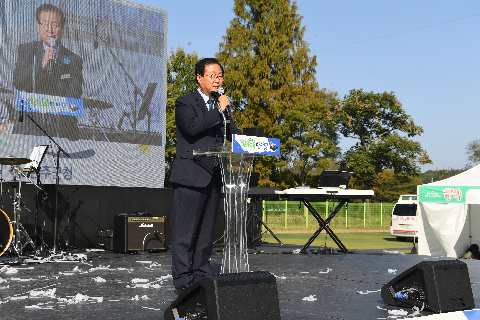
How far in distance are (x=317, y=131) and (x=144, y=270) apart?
23632 mm

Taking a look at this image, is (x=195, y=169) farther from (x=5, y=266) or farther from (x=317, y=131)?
(x=317, y=131)

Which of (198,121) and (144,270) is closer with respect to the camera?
(198,121)

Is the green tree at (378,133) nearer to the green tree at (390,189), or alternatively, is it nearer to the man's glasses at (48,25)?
the green tree at (390,189)

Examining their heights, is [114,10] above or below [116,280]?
above

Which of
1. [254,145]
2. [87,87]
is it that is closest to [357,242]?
[87,87]

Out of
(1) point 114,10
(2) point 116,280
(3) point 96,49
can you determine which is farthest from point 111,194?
(1) point 114,10

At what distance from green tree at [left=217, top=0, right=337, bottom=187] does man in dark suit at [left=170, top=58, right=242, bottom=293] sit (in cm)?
2261

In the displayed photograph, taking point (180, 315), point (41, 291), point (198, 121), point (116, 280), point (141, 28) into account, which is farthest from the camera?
point (141, 28)

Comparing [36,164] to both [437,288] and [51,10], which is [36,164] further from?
[51,10]

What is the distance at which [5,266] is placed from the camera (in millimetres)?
5551

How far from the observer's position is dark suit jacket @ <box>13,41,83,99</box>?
13875 mm

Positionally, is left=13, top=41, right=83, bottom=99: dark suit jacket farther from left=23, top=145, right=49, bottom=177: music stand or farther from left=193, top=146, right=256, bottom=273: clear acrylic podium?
left=193, top=146, right=256, bottom=273: clear acrylic podium

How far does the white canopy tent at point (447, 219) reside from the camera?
9078 millimetres

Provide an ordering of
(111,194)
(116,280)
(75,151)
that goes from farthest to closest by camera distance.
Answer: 1. (75,151)
2. (111,194)
3. (116,280)
